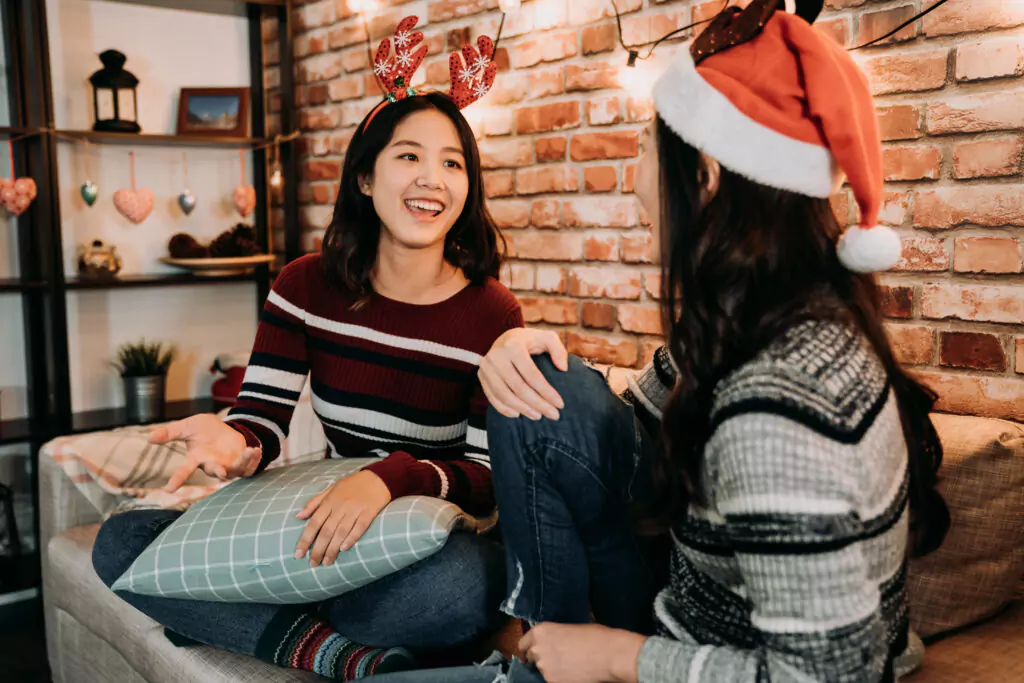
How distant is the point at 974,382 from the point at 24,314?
2.66m

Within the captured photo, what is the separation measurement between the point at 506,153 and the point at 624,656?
1.66m

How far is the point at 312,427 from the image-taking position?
2.37 metres

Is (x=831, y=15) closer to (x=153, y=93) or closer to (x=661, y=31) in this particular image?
(x=661, y=31)

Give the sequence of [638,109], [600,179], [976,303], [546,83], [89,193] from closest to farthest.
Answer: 1. [976,303]
2. [638,109]
3. [600,179]
4. [546,83]
5. [89,193]

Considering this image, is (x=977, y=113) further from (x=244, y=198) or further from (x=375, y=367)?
(x=244, y=198)

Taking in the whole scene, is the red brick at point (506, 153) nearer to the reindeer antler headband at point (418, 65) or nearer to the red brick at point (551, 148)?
the red brick at point (551, 148)

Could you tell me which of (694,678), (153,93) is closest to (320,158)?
(153,93)

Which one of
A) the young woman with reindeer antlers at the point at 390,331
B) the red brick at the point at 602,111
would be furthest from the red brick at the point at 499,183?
the young woman with reindeer antlers at the point at 390,331

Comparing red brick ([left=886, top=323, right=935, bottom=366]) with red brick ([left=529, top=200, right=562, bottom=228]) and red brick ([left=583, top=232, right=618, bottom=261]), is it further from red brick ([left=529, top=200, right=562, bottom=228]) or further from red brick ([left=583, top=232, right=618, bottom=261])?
red brick ([left=529, top=200, right=562, bottom=228])

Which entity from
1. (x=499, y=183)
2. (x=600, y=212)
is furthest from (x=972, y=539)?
(x=499, y=183)

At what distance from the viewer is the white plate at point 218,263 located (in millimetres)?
2965

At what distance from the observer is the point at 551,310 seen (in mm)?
2348

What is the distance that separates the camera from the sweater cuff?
1.41 metres

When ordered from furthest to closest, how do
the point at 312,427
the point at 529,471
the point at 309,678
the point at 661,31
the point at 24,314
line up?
the point at 24,314 → the point at 312,427 → the point at 661,31 → the point at 309,678 → the point at 529,471
